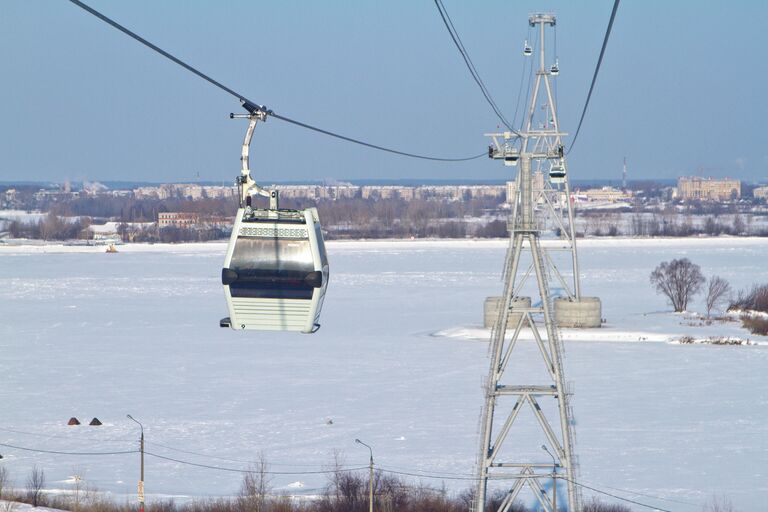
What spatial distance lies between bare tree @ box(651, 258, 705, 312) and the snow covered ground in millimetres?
665

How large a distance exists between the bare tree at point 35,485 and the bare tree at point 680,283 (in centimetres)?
2500

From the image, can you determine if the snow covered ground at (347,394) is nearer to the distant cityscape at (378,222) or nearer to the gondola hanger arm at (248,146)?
the gondola hanger arm at (248,146)

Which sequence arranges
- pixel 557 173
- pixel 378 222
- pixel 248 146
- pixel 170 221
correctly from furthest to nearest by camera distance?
pixel 378 222 → pixel 170 221 → pixel 557 173 → pixel 248 146

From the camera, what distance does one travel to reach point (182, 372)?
25.4m

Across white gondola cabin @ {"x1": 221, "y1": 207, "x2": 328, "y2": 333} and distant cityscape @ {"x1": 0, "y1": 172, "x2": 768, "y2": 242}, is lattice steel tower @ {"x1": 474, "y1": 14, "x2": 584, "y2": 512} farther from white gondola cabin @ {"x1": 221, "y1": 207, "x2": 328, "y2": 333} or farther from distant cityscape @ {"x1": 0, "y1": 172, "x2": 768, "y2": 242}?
distant cityscape @ {"x1": 0, "y1": 172, "x2": 768, "y2": 242}

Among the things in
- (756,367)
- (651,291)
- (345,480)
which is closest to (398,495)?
(345,480)

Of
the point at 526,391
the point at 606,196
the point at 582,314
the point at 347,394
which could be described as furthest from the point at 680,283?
the point at 606,196

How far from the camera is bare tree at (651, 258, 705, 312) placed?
127 feet

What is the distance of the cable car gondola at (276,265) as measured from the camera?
8883mm

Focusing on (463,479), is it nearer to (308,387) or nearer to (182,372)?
(308,387)

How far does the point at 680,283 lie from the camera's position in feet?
128

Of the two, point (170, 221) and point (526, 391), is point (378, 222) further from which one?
point (526, 391)

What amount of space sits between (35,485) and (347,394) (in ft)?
24.4

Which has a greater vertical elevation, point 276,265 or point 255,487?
point 276,265
